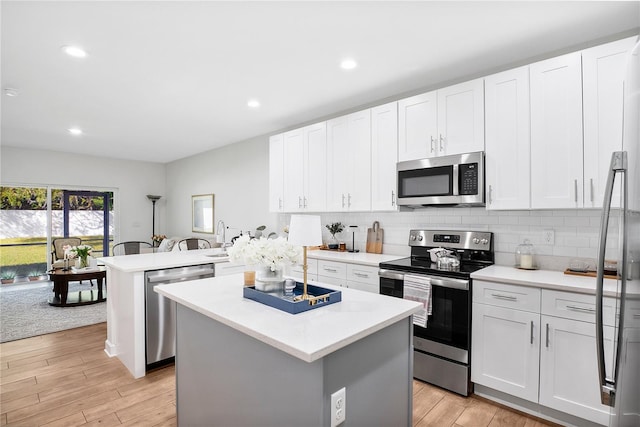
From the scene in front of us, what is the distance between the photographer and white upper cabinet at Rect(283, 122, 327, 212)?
3947 millimetres

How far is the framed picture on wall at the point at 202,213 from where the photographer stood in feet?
21.3

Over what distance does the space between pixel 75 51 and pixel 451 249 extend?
3.49 metres

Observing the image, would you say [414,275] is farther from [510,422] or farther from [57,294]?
[57,294]

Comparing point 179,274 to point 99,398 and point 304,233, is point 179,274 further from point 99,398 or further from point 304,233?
point 304,233

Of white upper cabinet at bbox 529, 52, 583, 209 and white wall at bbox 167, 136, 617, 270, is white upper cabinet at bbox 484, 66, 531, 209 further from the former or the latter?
white wall at bbox 167, 136, 617, 270

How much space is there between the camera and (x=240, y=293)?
1908 millimetres

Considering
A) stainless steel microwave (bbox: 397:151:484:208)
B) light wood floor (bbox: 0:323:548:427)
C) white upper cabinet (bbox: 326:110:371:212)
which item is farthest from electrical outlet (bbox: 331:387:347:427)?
white upper cabinet (bbox: 326:110:371:212)

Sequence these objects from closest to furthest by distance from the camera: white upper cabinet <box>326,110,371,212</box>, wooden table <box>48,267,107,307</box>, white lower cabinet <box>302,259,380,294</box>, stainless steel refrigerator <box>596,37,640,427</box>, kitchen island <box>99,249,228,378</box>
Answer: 1. stainless steel refrigerator <box>596,37,640,427</box>
2. kitchen island <box>99,249,228,378</box>
3. white lower cabinet <box>302,259,380,294</box>
4. white upper cabinet <box>326,110,371,212</box>
5. wooden table <box>48,267,107,307</box>

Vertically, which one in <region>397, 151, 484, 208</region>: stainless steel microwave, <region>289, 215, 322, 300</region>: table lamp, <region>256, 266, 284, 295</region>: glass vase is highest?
<region>397, 151, 484, 208</region>: stainless steel microwave

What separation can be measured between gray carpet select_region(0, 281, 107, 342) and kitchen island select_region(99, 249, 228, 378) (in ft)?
4.04

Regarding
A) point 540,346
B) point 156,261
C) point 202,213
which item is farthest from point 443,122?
point 202,213

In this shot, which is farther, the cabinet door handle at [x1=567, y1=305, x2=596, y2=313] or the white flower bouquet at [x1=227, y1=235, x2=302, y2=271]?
the cabinet door handle at [x1=567, y1=305, x2=596, y2=313]

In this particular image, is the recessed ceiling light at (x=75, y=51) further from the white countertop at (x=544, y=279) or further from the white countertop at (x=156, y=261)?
the white countertop at (x=544, y=279)

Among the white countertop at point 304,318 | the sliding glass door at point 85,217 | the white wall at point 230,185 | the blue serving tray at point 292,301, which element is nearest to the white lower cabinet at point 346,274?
the white countertop at point 304,318
